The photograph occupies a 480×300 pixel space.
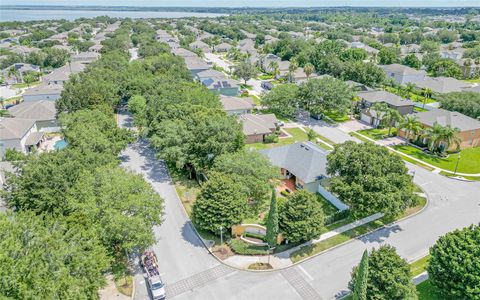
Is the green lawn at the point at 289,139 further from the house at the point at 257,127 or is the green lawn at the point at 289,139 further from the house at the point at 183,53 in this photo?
the house at the point at 183,53

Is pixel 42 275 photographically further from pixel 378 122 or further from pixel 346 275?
pixel 378 122

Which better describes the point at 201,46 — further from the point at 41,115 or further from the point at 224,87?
the point at 41,115

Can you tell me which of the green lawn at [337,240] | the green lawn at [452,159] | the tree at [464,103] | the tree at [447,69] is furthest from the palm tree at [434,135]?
the tree at [447,69]

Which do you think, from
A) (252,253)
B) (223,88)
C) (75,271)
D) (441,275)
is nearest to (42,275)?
(75,271)

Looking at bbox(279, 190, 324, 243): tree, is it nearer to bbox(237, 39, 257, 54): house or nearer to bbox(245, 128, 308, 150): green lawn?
bbox(245, 128, 308, 150): green lawn

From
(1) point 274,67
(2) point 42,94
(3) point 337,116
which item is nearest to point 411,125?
(3) point 337,116

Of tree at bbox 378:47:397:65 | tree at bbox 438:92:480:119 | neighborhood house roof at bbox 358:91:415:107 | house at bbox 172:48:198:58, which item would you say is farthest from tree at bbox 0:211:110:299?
tree at bbox 378:47:397:65

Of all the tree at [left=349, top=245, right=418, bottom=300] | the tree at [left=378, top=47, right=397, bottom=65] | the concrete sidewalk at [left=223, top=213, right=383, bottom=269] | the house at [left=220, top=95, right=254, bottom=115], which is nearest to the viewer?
the tree at [left=349, top=245, right=418, bottom=300]
